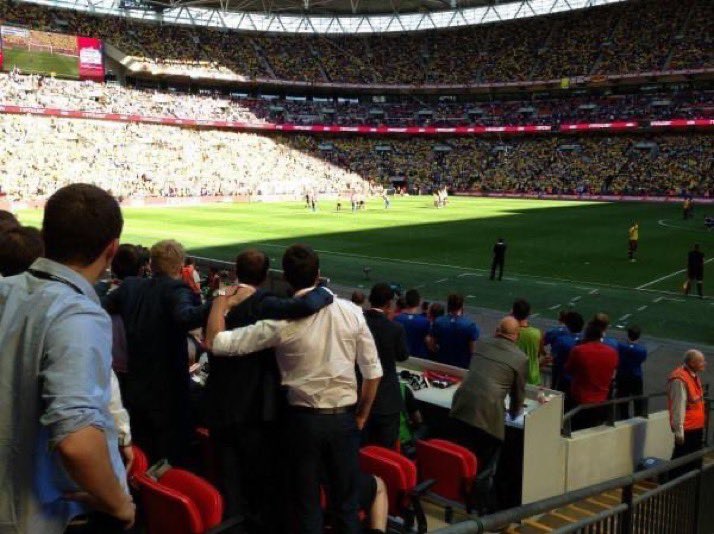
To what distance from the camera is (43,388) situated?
2.13 meters

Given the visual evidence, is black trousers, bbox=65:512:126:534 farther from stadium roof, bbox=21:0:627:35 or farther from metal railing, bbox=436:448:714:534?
stadium roof, bbox=21:0:627:35

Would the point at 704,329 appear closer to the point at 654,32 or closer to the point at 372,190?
the point at 372,190

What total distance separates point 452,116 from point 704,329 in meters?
68.9

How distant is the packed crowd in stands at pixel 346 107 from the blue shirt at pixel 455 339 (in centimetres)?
6226

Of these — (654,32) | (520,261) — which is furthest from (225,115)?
(520,261)

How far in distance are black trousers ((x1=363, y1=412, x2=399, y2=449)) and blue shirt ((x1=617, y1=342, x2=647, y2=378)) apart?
19.2 feet

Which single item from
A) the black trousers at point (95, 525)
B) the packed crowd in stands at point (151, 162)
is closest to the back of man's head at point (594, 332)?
the black trousers at point (95, 525)

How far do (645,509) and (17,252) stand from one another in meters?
4.64

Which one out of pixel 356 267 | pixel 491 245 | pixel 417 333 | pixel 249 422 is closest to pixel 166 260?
pixel 249 422

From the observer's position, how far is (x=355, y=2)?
84.1 m

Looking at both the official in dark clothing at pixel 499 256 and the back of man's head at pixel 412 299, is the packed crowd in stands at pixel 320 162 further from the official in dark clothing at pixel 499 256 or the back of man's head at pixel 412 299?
the back of man's head at pixel 412 299

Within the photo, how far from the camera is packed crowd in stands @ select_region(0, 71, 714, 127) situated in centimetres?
6425

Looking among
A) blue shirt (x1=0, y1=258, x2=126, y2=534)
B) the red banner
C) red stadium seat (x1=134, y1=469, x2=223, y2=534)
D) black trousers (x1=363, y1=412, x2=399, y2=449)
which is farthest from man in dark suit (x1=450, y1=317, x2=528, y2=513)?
the red banner

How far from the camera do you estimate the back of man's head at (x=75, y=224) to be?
7.93 feet
